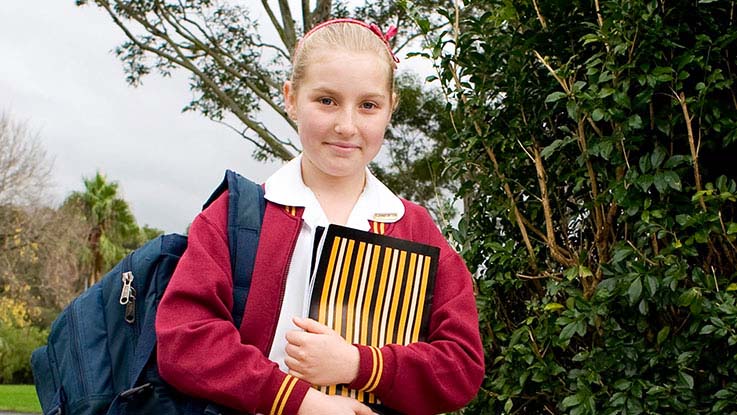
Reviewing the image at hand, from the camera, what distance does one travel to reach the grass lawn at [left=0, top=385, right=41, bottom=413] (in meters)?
14.4

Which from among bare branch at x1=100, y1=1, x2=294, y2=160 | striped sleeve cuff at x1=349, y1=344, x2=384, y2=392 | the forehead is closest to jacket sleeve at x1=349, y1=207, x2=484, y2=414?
striped sleeve cuff at x1=349, y1=344, x2=384, y2=392

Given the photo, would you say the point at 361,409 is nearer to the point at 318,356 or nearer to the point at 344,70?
the point at 318,356

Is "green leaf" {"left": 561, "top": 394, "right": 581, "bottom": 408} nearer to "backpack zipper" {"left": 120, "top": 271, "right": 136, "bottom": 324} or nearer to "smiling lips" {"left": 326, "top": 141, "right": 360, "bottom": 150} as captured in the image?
"smiling lips" {"left": 326, "top": 141, "right": 360, "bottom": 150}

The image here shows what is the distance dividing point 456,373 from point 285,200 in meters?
0.44

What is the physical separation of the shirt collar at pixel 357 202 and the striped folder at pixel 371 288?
0.10 m

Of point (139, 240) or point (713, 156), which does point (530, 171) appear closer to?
point (713, 156)

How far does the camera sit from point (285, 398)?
1420mm

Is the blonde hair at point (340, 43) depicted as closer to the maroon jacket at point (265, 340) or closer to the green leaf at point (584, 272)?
the maroon jacket at point (265, 340)

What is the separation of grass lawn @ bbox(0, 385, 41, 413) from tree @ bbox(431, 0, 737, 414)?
12767 millimetres

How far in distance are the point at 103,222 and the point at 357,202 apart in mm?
27826

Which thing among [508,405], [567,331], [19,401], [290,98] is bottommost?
[19,401]

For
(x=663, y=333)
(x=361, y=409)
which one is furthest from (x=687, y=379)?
(x=361, y=409)

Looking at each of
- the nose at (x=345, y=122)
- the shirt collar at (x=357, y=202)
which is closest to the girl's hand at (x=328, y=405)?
the shirt collar at (x=357, y=202)

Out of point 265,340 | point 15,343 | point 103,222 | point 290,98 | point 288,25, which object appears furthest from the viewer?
point 103,222
